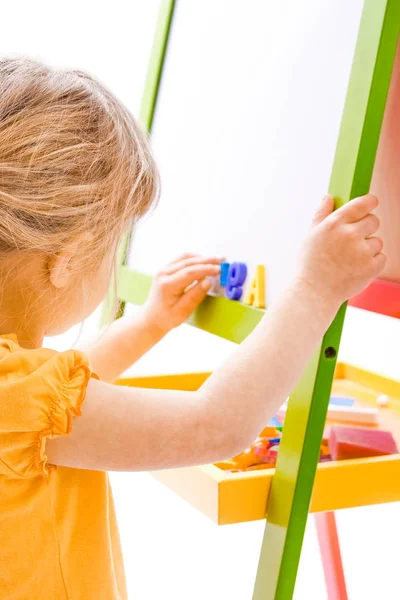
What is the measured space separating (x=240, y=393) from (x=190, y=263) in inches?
11.1

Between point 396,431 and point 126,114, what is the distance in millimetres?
482

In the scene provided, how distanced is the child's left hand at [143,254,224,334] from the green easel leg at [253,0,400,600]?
8.1 inches

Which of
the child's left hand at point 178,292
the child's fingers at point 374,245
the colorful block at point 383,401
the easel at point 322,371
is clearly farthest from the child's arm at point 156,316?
the colorful block at point 383,401

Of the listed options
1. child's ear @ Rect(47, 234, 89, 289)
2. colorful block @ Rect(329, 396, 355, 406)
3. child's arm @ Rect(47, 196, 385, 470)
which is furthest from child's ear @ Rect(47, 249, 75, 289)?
colorful block @ Rect(329, 396, 355, 406)

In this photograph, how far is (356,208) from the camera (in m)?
0.62

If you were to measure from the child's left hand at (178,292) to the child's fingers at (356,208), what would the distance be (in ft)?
0.73

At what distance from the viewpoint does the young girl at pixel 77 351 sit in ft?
1.86

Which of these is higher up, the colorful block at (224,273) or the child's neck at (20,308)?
the colorful block at (224,273)

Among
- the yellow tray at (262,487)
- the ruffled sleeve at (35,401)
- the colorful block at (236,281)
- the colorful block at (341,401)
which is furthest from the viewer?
the colorful block at (341,401)

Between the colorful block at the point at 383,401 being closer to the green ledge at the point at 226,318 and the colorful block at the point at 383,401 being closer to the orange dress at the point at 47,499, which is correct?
the green ledge at the point at 226,318

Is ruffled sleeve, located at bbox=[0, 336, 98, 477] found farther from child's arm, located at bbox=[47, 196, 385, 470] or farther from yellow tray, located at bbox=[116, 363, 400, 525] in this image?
yellow tray, located at bbox=[116, 363, 400, 525]

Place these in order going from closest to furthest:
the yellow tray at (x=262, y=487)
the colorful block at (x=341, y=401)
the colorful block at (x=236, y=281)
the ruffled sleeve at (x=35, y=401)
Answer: the ruffled sleeve at (x=35, y=401) < the yellow tray at (x=262, y=487) < the colorful block at (x=236, y=281) < the colorful block at (x=341, y=401)

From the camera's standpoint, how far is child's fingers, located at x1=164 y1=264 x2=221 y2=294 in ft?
2.68

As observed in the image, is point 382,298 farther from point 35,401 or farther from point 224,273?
point 35,401
